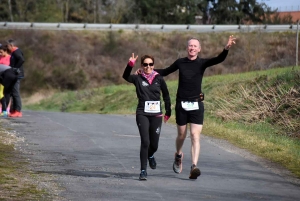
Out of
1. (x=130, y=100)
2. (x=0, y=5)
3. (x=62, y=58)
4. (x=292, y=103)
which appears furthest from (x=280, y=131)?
(x=0, y=5)

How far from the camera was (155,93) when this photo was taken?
1076cm

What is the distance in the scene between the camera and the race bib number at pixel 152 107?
10723 millimetres

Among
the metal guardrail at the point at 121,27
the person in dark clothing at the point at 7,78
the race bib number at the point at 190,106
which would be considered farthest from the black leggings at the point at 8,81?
→ the metal guardrail at the point at 121,27

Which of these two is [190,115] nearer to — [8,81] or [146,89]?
[146,89]

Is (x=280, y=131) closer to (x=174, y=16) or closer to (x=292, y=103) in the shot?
(x=292, y=103)

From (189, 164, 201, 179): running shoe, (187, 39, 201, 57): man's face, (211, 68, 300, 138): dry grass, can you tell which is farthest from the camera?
(211, 68, 300, 138): dry grass

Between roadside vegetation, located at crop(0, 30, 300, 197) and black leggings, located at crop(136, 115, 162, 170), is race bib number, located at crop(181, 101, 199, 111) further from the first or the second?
roadside vegetation, located at crop(0, 30, 300, 197)

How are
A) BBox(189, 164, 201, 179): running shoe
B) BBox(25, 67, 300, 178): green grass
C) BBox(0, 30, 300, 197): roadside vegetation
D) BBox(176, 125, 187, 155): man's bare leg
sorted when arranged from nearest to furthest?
BBox(189, 164, 201, 179): running shoe, BBox(176, 125, 187, 155): man's bare leg, BBox(25, 67, 300, 178): green grass, BBox(0, 30, 300, 197): roadside vegetation

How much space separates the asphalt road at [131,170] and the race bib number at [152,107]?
0.97 metres

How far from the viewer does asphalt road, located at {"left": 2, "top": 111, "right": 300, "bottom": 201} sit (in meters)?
9.49

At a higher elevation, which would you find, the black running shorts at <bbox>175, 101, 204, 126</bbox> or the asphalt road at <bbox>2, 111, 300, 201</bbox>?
the black running shorts at <bbox>175, 101, 204, 126</bbox>

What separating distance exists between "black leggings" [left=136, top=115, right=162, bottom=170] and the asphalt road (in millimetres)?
385

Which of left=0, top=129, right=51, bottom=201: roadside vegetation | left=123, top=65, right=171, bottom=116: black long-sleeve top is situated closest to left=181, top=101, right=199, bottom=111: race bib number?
left=123, top=65, right=171, bottom=116: black long-sleeve top

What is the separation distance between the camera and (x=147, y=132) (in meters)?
10.7
